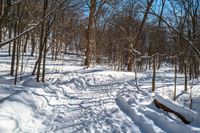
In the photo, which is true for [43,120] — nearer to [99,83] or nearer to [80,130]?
[80,130]

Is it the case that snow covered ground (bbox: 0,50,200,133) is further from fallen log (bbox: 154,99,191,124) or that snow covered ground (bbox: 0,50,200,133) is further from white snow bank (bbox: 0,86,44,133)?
fallen log (bbox: 154,99,191,124)

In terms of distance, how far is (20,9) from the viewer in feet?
46.1

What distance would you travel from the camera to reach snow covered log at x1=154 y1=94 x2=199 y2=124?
266 inches

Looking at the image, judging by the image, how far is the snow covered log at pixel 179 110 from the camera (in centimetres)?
675

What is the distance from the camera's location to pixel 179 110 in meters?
7.27

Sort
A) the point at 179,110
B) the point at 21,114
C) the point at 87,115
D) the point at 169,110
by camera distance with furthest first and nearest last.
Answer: the point at 87,115 < the point at 169,110 < the point at 179,110 < the point at 21,114

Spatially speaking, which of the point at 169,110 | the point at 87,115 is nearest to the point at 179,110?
the point at 169,110

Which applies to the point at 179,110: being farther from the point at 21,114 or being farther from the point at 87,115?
the point at 21,114

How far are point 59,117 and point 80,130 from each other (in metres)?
1.46

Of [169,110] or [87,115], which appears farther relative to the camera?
[87,115]

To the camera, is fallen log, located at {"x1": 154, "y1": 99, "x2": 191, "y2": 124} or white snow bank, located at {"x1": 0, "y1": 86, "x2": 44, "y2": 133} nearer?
white snow bank, located at {"x1": 0, "y1": 86, "x2": 44, "y2": 133}

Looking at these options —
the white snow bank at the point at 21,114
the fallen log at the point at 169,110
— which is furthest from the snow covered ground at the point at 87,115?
the fallen log at the point at 169,110

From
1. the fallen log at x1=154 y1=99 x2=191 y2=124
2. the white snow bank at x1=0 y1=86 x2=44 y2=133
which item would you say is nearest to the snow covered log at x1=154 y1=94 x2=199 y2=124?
the fallen log at x1=154 y1=99 x2=191 y2=124

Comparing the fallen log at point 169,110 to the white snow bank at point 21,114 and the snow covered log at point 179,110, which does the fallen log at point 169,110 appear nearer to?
the snow covered log at point 179,110
